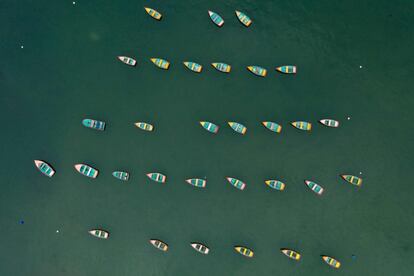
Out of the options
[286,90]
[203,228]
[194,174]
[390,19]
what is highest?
[390,19]

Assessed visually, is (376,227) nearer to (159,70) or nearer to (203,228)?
(203,228)

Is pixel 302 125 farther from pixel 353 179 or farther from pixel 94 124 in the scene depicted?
pixel 94 124

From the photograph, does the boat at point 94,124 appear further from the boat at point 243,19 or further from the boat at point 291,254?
the boat at point 291,254

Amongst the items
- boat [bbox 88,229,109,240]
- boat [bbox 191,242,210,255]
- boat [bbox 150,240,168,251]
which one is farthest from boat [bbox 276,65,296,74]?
boat [bbox 88,229,109,240]

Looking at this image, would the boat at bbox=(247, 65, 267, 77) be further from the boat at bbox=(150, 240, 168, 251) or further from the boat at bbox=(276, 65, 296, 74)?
the boat at bbox=(150, 240, 168, 251)

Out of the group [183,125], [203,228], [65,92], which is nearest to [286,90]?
[183,125]

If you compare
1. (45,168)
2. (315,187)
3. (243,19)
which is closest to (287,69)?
(243,19)

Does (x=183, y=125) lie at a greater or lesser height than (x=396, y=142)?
lesser
